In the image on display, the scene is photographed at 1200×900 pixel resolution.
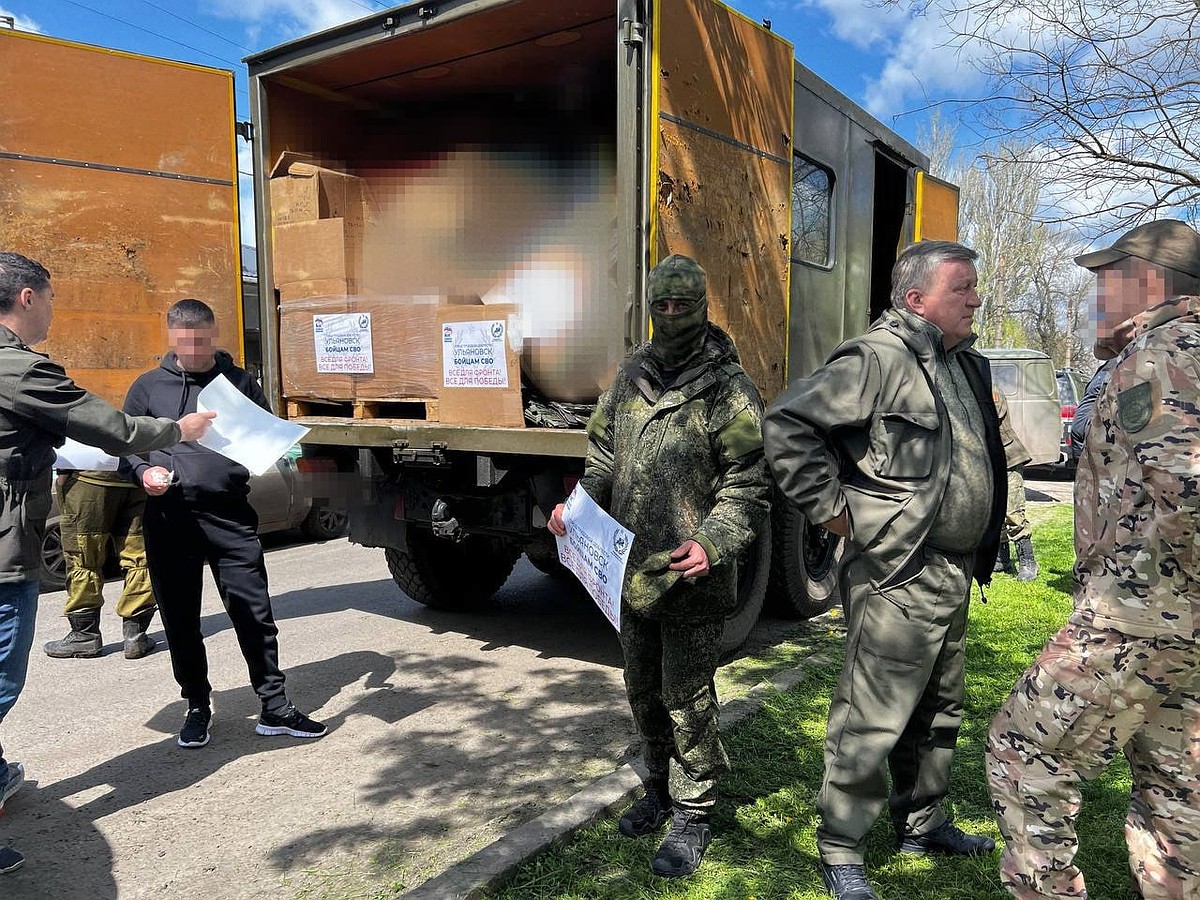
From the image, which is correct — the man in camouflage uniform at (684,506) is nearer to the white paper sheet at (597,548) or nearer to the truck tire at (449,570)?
the white paper sheet at (597,548)

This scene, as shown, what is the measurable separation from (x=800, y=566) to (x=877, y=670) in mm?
2951

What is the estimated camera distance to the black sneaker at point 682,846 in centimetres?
262

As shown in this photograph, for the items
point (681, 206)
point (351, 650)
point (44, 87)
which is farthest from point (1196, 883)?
point (44, 87)

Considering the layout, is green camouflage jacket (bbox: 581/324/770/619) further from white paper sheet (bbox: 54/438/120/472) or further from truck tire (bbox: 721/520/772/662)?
white paper sheet (bbox: 54/438/120/472)

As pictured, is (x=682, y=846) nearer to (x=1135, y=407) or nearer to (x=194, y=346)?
(x=1135, y=407)

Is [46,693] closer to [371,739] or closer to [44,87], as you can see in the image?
[371,739]

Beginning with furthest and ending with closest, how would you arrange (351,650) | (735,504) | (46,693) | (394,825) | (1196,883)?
1. (351,650)
2. (46,693)
3. (394,825)
4. (735,504)
5. (1196,883)

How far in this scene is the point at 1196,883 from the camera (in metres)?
1.96

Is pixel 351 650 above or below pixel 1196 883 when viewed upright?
below

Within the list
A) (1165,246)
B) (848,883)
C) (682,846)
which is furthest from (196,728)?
(1165,246)

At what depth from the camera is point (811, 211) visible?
5344 millimetres

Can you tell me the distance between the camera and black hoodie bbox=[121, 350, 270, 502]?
3520mm

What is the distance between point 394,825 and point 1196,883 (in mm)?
2350

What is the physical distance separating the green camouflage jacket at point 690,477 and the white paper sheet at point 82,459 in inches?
94.2
